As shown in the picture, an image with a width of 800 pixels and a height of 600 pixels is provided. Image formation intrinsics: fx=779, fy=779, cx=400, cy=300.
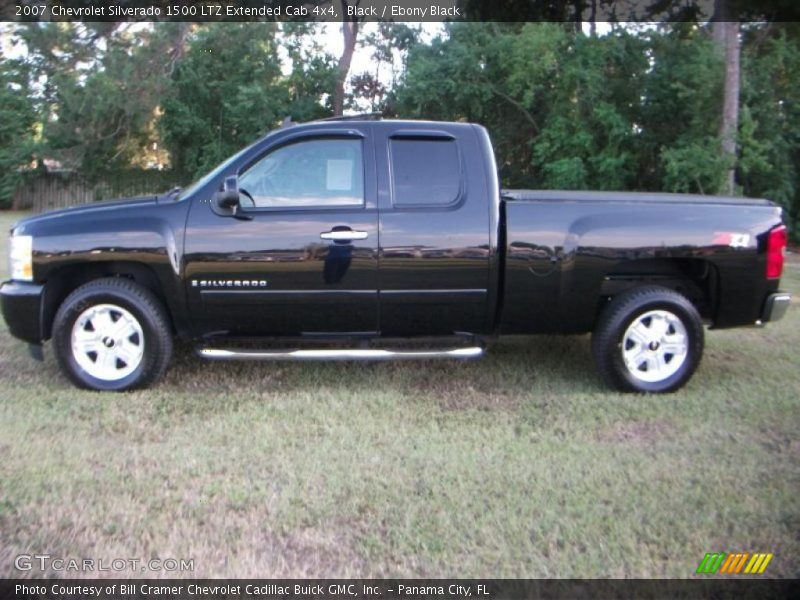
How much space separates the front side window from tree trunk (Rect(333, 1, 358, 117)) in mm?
21386

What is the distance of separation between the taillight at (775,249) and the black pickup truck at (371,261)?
0.04 feet

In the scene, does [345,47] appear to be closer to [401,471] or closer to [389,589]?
[401,471]

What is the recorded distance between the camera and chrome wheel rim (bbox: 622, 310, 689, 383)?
209 inches

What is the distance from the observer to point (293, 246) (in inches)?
201

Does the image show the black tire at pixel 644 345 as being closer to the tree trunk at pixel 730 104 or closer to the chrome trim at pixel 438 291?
the chrome trim at pixel 438 291

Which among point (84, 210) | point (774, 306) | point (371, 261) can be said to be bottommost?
point (774, 306)

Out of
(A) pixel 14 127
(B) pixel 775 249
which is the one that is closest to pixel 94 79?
(A) pixel 14 127

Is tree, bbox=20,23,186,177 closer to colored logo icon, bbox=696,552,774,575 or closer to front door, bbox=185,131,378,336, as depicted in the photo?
front door, bbox=185,131,378,336

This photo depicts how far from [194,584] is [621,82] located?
18.4 metres

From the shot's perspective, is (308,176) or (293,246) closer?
(293,246)

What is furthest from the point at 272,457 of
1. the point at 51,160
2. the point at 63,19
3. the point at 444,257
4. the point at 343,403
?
the point at 51,160

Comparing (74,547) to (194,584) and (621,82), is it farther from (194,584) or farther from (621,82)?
(621,82)

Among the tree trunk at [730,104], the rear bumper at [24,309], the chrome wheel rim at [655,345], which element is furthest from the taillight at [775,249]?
the tree trunk at [730,104]

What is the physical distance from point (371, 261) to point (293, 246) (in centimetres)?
52
